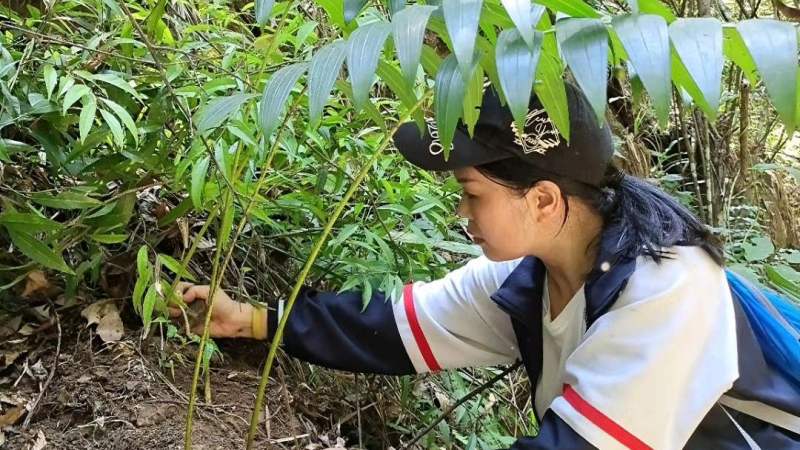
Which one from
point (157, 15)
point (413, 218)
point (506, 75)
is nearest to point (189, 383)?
point (413, 218)

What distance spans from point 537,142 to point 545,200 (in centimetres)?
11

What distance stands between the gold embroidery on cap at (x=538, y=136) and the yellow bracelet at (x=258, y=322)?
1.90ft

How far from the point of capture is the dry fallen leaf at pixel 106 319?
4.16 ft

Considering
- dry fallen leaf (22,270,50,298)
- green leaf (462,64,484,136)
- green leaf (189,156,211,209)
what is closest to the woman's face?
green leaf (462,64,484,136)

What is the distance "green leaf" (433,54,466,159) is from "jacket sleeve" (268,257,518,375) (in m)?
0.82

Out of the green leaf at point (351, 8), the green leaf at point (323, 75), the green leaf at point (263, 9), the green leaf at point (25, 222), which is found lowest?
the green leaf at point (25, 222)

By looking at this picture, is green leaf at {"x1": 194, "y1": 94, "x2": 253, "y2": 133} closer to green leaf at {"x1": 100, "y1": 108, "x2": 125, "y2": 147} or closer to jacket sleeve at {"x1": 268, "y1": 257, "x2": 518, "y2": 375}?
green leaf at {"x1": 100, "y1": 108, "x2": 125, "y2": 147}

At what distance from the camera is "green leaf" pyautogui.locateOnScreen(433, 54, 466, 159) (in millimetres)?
633

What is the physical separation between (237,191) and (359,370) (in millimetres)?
485

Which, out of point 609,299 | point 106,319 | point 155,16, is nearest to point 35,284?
point 106,319

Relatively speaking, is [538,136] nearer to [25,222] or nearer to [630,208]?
[630,208]

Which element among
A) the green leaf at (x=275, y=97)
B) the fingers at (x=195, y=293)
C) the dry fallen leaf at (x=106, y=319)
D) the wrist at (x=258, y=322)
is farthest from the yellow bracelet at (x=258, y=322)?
the green leaf at (x=275, y=97)

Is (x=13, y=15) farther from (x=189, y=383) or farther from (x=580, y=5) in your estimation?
(x=580, y=5)

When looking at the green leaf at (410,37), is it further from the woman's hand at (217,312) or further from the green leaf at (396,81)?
the woman's hand at (217,312)
